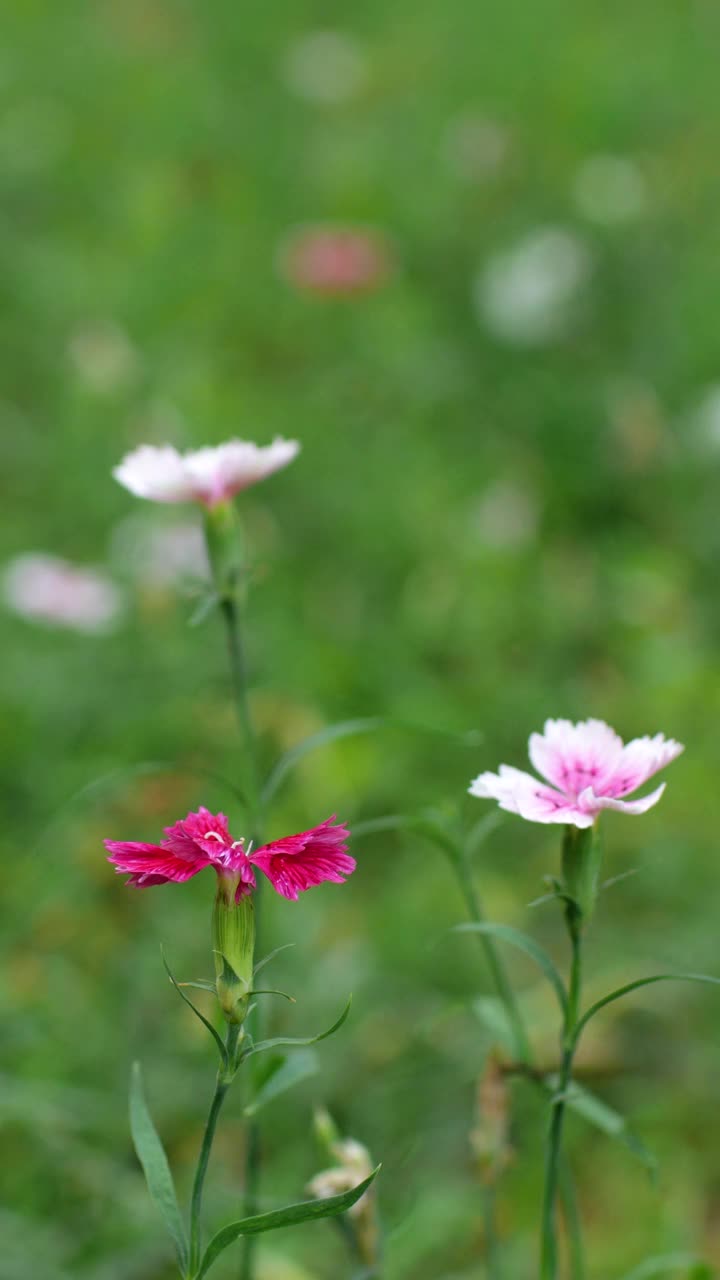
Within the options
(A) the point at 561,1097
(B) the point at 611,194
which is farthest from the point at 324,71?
(A) the point at 561,1097

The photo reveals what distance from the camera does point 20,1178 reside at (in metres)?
1.18

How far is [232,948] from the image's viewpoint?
598 millimetres

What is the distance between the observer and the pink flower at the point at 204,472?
87 cm

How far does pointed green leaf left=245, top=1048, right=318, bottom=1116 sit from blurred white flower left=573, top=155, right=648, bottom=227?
7.91 feet

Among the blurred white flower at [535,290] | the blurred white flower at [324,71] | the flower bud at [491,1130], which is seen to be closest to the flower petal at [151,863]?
the flower bud at [491,1130]

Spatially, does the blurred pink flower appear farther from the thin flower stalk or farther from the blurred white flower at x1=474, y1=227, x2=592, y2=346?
the thin flower stalk

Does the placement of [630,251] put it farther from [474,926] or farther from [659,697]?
[474,926]

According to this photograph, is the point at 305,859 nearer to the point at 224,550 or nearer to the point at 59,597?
the point at 224,550

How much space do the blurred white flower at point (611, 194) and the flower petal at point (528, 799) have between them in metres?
2.41

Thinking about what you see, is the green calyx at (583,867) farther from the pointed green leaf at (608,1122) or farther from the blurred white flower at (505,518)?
the blurred white flower at (505,518)

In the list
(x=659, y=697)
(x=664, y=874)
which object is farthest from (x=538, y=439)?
(x=664, y=874)

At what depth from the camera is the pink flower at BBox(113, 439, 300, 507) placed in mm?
870

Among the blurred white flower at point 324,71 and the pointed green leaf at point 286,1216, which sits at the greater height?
the blurred white flower at point 324,71

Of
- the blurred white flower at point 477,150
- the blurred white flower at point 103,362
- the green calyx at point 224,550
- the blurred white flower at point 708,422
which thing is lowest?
the green calyx at point 224,550
